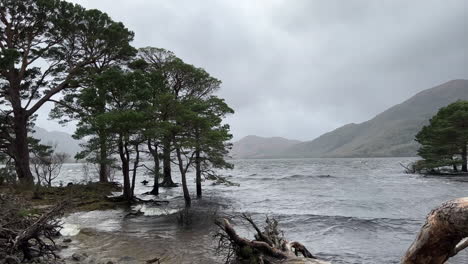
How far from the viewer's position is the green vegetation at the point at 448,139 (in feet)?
147

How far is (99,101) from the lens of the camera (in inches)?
829

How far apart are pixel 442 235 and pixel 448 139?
53903 millimetres

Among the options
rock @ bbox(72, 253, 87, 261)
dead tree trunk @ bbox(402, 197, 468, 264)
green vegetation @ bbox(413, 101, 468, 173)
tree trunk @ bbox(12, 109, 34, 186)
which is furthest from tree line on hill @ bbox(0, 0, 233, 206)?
green vegetation @ bbox(413, 101, 468, 173)

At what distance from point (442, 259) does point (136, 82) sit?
69.5 feet

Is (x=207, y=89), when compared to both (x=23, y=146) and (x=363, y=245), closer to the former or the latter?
(x=23, y=146)

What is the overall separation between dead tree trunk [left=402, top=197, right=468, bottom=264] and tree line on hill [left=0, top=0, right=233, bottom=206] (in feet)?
57.3

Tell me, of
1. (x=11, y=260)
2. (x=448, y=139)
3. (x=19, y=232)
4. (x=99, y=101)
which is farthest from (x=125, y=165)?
(x=448, y=139)

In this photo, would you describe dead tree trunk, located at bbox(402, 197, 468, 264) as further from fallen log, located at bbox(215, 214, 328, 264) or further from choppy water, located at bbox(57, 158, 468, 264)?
choppy water, located at bbox(57, 158, 468, 264)

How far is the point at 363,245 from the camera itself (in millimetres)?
13375

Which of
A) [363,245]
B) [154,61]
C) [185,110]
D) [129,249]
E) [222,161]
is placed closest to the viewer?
[129,249]

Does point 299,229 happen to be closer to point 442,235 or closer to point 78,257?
point 78,257

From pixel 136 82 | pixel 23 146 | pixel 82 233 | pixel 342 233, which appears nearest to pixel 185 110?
pixel 136 82

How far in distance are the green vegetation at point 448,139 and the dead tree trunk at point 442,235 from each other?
2006 inches

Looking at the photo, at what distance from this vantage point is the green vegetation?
44.9 metres
